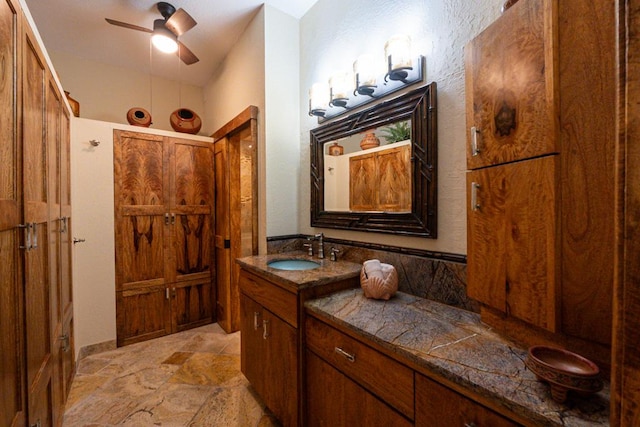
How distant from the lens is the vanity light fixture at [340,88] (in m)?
1.80

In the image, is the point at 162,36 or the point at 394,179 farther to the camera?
the point at 162,36

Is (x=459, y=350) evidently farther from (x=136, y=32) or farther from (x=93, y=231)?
(x=136, y=32)

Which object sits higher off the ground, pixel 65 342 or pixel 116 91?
pixel 116 91

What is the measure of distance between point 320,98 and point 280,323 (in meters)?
1.53

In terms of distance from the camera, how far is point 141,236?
A: 2.63 m

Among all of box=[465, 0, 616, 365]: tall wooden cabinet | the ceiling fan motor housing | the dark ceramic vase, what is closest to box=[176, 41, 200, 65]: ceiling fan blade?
the ceiling fan motor housing

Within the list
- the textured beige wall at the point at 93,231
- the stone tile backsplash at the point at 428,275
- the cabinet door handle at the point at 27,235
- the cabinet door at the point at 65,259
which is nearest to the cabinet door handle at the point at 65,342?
the cabinet door at the point at 65,259

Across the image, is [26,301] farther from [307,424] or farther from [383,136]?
[383,136]

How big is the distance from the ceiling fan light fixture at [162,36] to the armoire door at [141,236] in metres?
0.83

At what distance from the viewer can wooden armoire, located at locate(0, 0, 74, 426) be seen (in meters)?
0.89

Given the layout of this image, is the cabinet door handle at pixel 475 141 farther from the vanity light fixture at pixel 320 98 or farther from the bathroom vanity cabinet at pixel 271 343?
the vanity light fixture at pixel 320 98

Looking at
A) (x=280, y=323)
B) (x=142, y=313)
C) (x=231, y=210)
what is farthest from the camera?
(x=231, y=210)

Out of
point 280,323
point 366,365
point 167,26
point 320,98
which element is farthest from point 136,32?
point 366,365

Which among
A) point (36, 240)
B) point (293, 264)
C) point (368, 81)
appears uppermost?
point (368, 81)
